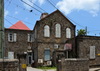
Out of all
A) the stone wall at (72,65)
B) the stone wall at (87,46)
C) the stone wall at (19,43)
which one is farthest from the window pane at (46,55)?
the stone wall at (72,65)

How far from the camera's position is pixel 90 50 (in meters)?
23.4

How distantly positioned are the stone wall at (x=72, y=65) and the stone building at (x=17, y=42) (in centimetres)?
1676

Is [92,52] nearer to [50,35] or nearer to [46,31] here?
[50,35]

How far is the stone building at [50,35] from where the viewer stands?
93.3 feet

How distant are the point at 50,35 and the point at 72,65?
498 inches

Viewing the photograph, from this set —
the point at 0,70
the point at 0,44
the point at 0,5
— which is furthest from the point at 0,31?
the point at 0,70

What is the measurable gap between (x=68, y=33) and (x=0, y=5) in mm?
20979

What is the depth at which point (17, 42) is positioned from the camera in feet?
113

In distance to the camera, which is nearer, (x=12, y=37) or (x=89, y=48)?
(x=89, y=48)

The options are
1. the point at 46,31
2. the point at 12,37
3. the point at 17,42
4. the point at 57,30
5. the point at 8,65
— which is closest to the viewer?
the point at 8,65

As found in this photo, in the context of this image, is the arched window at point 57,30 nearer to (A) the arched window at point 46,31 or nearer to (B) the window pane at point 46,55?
(A) the arched window at point 46,31

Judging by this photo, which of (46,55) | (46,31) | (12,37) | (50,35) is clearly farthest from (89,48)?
(12,37)

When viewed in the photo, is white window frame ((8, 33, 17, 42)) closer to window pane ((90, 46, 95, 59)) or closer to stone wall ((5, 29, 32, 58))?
stone wall ((5, 29, 32, 58))

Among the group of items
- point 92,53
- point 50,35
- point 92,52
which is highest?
point 50,35
